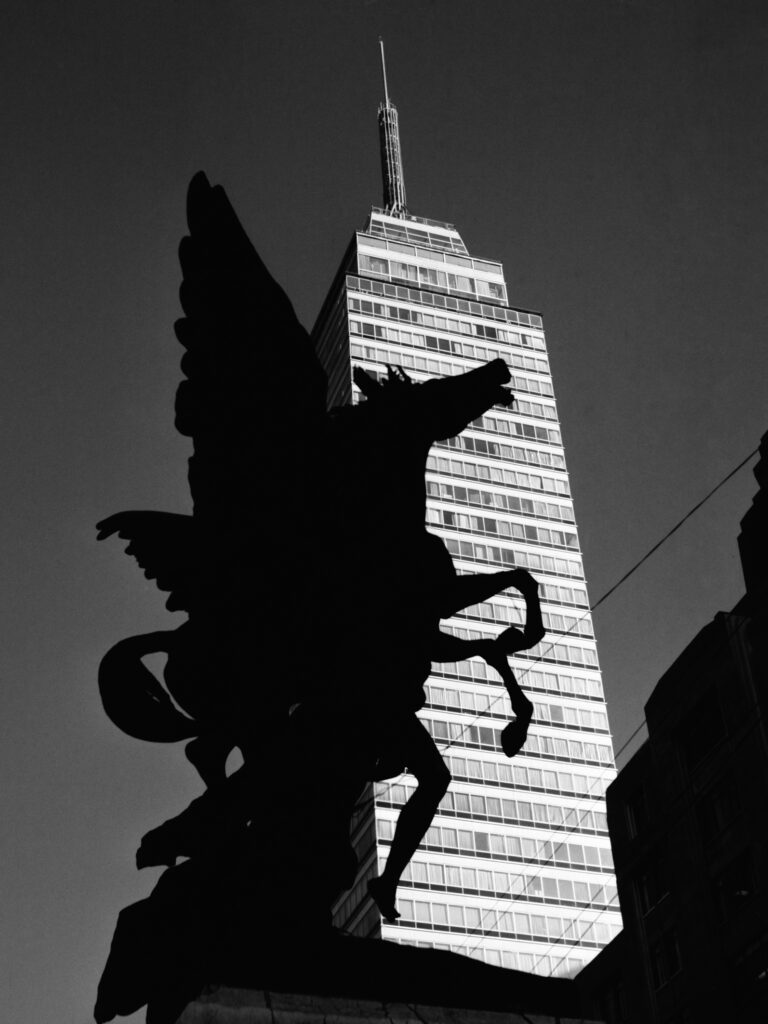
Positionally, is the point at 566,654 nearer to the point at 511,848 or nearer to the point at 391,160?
the point at 511,848

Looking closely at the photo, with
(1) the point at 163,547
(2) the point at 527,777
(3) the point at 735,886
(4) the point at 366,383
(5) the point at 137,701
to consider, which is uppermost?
(2) the point at 527,777

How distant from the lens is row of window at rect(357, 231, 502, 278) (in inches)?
5281

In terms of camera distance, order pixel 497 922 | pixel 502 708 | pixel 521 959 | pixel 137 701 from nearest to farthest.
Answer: pixel 137 701 < pixel 521 959 < pixel 497 922 < pixel 502 708

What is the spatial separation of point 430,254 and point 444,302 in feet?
24.5

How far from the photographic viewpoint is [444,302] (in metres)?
131

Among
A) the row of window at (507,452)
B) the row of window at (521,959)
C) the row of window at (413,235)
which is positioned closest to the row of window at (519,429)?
the row of window at (507,452)

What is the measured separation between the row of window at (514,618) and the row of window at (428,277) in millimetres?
33609

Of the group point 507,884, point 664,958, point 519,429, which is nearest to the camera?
point 664,958

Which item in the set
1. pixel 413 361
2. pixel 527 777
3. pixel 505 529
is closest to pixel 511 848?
pixel 527 777

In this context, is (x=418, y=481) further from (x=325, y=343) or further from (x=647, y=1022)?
(x=325, y=343)

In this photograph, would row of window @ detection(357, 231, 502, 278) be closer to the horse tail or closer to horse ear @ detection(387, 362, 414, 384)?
horse ear @ detection(387, 362, 414, 384)

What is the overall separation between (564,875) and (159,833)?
333 feet

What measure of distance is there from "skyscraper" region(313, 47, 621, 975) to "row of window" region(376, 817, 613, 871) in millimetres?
108

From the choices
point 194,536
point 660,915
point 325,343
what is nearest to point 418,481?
point 194,536
